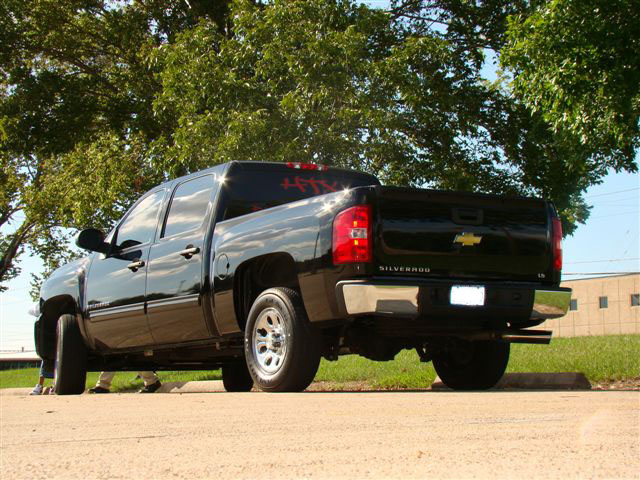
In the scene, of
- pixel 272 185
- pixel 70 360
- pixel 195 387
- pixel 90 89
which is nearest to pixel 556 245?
pixel 272 185

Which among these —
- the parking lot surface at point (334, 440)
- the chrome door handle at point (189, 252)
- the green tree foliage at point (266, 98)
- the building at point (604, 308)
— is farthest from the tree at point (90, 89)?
the building at point (604, 308)

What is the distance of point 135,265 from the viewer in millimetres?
9070

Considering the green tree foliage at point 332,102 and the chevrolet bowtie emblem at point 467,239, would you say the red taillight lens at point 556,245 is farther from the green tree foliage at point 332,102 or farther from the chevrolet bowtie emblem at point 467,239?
the green tree foliage at point 332,102

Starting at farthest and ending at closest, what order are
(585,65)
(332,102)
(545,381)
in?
1. (332,102)
2. (585,65)
3. (545,381)

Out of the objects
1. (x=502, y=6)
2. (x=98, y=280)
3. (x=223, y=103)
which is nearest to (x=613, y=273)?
(x=502, y=6)

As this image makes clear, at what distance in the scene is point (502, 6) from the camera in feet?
74.1

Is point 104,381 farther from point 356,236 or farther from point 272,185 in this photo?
point 356,236

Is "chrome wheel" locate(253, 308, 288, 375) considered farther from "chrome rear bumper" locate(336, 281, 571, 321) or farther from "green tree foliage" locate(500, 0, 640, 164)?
"green tree foliage" locate(500, 0, 640, 164)

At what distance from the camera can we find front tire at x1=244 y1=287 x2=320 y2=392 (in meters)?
7.16

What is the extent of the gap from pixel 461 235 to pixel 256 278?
1.76 meters

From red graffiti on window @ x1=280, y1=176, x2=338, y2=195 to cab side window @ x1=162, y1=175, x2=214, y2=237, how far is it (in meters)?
0.72

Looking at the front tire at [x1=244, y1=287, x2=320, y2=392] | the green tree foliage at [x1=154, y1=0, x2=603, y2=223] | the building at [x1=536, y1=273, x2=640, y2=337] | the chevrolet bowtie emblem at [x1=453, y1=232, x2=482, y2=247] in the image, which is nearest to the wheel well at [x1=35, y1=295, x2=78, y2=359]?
the front tire at [x1=244, y1=287, x2=320, y2=392]

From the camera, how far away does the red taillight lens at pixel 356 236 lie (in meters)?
6.86

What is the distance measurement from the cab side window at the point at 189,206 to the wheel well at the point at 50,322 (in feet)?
6.85
